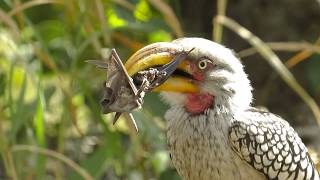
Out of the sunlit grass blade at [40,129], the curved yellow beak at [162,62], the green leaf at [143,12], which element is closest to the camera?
the curved yellow beak at [162,62]

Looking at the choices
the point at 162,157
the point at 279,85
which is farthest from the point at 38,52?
the point at 279,85

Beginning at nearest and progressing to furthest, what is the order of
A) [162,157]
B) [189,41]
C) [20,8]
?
[189,41] < [20,8] < [162,157]

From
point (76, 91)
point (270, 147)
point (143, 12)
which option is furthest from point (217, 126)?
point (143, 12)

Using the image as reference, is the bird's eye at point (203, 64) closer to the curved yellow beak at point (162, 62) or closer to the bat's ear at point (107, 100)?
the curved yellow beak at point (162, 62)

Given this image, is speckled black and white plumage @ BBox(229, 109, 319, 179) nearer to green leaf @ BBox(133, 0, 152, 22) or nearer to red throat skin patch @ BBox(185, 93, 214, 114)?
red throat skin patch @ BBox(185, 93, 214, 114)

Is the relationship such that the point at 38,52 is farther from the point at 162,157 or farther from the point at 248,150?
the point at 248,150

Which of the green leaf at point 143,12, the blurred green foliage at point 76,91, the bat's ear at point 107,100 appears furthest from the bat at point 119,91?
the green leaf at point 143,12

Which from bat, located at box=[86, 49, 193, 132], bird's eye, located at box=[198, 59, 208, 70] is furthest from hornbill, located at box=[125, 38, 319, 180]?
bat, located at box=[86, 49, 193, 132]
